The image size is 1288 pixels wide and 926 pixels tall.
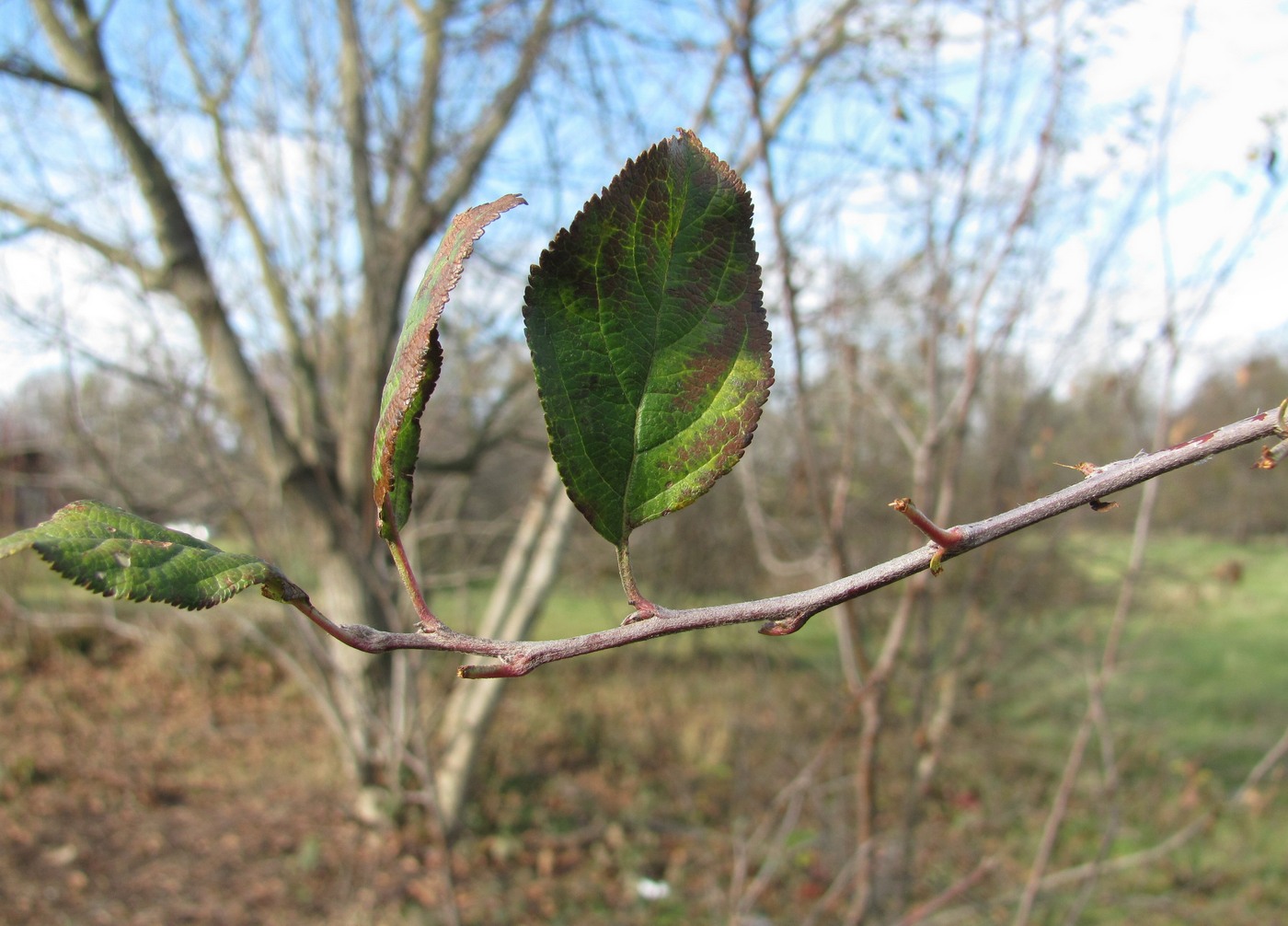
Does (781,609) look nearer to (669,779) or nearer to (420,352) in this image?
(420,352)

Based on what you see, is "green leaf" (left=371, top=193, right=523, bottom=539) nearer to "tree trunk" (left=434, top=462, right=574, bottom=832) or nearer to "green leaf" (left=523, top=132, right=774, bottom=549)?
"green leaf" (left=523, top=132, right=774, bottom=549)

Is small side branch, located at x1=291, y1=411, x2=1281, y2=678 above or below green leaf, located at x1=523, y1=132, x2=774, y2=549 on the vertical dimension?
below

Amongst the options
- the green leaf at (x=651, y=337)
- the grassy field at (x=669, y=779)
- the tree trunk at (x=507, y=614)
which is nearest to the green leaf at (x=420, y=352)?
the green leaf at (x=651, y=337)

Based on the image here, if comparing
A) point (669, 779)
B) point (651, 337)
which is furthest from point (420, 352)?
point (669, 779)

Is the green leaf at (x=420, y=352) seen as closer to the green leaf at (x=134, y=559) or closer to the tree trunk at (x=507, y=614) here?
the green leaf at (x=134, y=559)

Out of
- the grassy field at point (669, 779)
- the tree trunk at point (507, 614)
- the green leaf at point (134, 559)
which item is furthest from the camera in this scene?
the grassy field at point (669, 779)

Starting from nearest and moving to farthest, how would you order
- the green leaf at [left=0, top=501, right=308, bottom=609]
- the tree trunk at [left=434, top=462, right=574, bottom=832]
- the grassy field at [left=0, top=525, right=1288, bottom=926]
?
1. the green leaf at [left=0, top=501, right=308, bottom=609]
2. the tree trunk at [left=434, top=462, right=574, bottom=832]
3. the grassy field at [left=0, top=525, right=1288, bottom=926]

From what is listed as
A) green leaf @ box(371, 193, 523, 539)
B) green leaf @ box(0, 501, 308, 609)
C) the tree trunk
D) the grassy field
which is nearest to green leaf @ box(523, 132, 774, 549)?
green leaf @ box(371, 193, 523, 539)

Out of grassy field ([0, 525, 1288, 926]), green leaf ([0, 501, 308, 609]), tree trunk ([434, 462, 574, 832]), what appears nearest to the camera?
green leaf ([0, 501, 308, 609])
